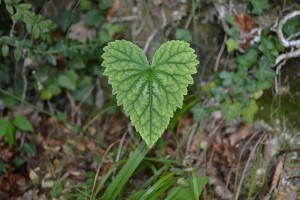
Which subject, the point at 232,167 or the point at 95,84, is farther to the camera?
the point at 95,84

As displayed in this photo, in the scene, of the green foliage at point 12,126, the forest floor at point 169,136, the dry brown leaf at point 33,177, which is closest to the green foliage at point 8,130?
the green foliage at point 12,126

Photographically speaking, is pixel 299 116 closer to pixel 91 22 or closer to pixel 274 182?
pixel 274 182

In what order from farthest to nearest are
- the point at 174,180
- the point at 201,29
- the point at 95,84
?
1. the point at 95,84
2. the point at 201,29
3. the point at 174,180

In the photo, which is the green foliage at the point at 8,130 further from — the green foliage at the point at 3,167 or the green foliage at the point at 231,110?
the green foliage at the point at 231,110

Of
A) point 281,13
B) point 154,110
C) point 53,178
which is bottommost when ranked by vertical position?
point 53,178

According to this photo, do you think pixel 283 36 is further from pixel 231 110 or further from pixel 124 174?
pixel 124 174

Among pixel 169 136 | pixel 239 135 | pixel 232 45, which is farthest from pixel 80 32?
pixel 239 135

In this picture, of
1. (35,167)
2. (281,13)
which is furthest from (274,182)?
(35,167)
